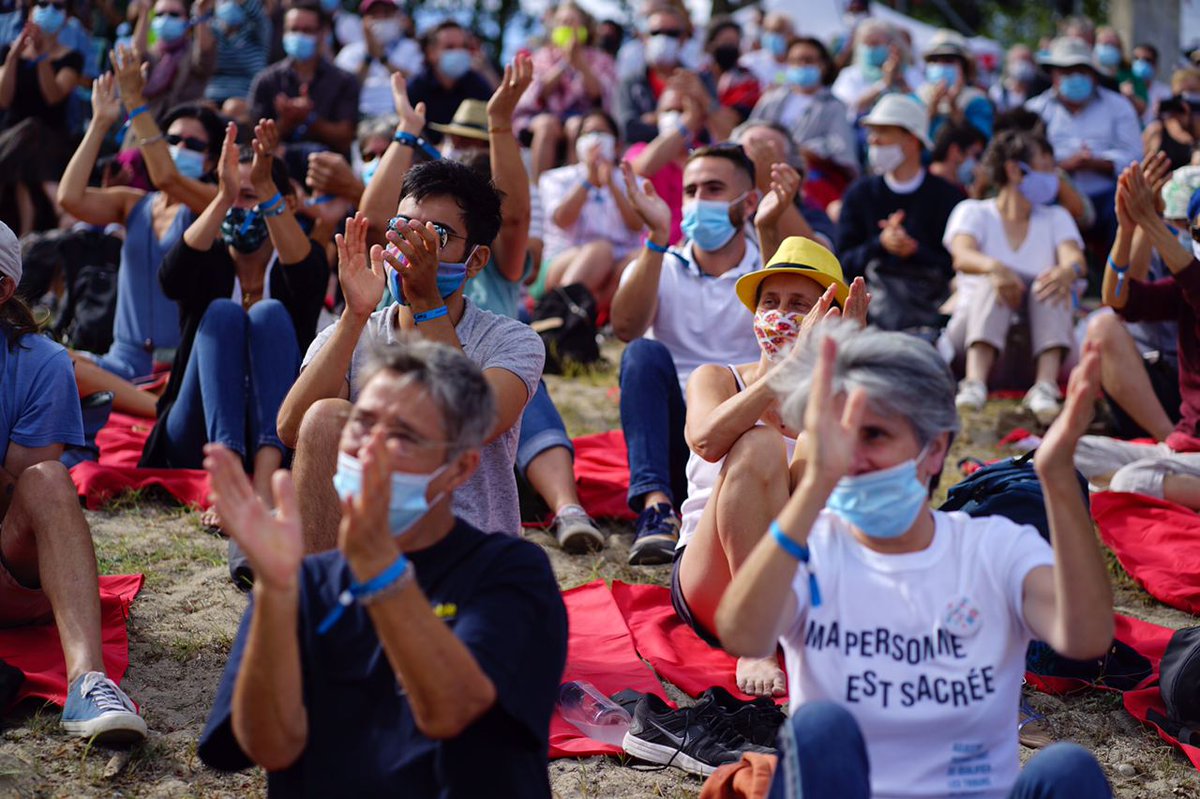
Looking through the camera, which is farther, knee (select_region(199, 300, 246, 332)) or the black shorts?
knee (select_region(199, 300, 246, 332))

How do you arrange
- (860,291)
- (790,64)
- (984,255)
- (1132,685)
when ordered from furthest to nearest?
(790,64) → (984,255) → (1132,685) → (860,291)

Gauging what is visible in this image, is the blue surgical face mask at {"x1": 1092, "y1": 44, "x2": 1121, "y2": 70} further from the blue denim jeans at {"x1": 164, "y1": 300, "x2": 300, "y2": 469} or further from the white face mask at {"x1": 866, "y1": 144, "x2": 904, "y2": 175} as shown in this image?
the blue denim jeans at {"x1": 164, "y1": 300, "x2": 300, "y2": 469}

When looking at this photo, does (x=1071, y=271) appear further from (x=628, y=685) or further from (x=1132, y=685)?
(x=628, y=685)

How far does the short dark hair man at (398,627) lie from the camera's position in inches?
101

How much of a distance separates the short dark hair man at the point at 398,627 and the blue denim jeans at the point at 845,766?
0.51 m

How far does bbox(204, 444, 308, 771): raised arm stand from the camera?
2561 millimetres

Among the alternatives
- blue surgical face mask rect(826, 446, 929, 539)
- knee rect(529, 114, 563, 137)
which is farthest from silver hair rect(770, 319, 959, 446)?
knee rect(529, 114, 563, 137)

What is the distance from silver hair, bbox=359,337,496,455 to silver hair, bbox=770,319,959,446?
697 mm

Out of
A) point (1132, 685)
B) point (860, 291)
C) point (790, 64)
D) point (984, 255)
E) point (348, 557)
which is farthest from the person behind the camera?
point (790, 64)

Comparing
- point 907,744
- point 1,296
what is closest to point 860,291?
point 907,744

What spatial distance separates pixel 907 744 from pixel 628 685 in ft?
5.80

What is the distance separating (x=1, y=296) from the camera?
14.2 feet

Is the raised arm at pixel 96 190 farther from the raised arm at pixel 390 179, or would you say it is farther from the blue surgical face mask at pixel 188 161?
the raised arm at pixel 390 179

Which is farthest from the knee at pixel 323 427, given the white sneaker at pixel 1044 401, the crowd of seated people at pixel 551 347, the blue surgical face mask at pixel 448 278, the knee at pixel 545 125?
the knee at pixel 545 125
